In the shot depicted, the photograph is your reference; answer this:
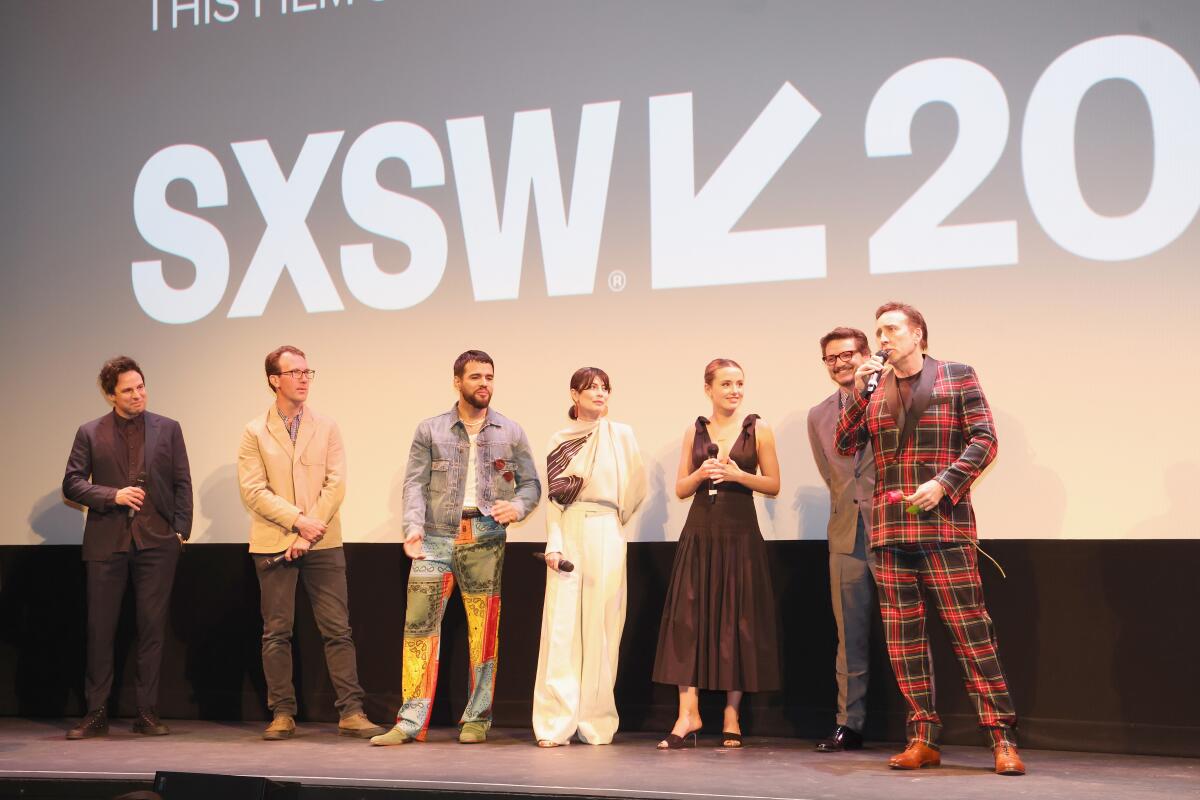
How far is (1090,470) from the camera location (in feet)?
15.2

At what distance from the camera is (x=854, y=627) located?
14.8 ft

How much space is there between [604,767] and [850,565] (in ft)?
3.98

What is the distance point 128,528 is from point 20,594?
1.33 m

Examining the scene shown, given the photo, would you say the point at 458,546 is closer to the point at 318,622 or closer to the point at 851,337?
the point at 318,622

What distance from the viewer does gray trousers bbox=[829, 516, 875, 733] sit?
4.50 metres

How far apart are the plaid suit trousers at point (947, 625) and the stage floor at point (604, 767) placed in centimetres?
20

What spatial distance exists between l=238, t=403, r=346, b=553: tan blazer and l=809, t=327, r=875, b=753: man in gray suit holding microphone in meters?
2.09

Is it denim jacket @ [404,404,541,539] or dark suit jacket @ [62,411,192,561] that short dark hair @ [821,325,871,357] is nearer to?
denim jacket @ [404,404,541,539]

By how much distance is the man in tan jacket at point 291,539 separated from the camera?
16.4 ft

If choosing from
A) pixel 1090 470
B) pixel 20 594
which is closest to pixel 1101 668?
pixel 1090 470

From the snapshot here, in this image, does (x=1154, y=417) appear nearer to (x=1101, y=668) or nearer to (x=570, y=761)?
(x=1101, y=668)

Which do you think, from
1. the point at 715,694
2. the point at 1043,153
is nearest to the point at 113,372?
the point at 715,694

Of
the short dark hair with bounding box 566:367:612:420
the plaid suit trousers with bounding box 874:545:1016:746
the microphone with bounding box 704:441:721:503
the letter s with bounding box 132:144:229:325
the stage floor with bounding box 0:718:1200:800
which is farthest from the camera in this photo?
the letter s with bounding box 132:144:229:325

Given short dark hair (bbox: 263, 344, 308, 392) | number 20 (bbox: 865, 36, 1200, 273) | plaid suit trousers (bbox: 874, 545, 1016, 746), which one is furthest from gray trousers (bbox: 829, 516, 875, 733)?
short dark hair (bbox: 263, 344, 308, 392)
